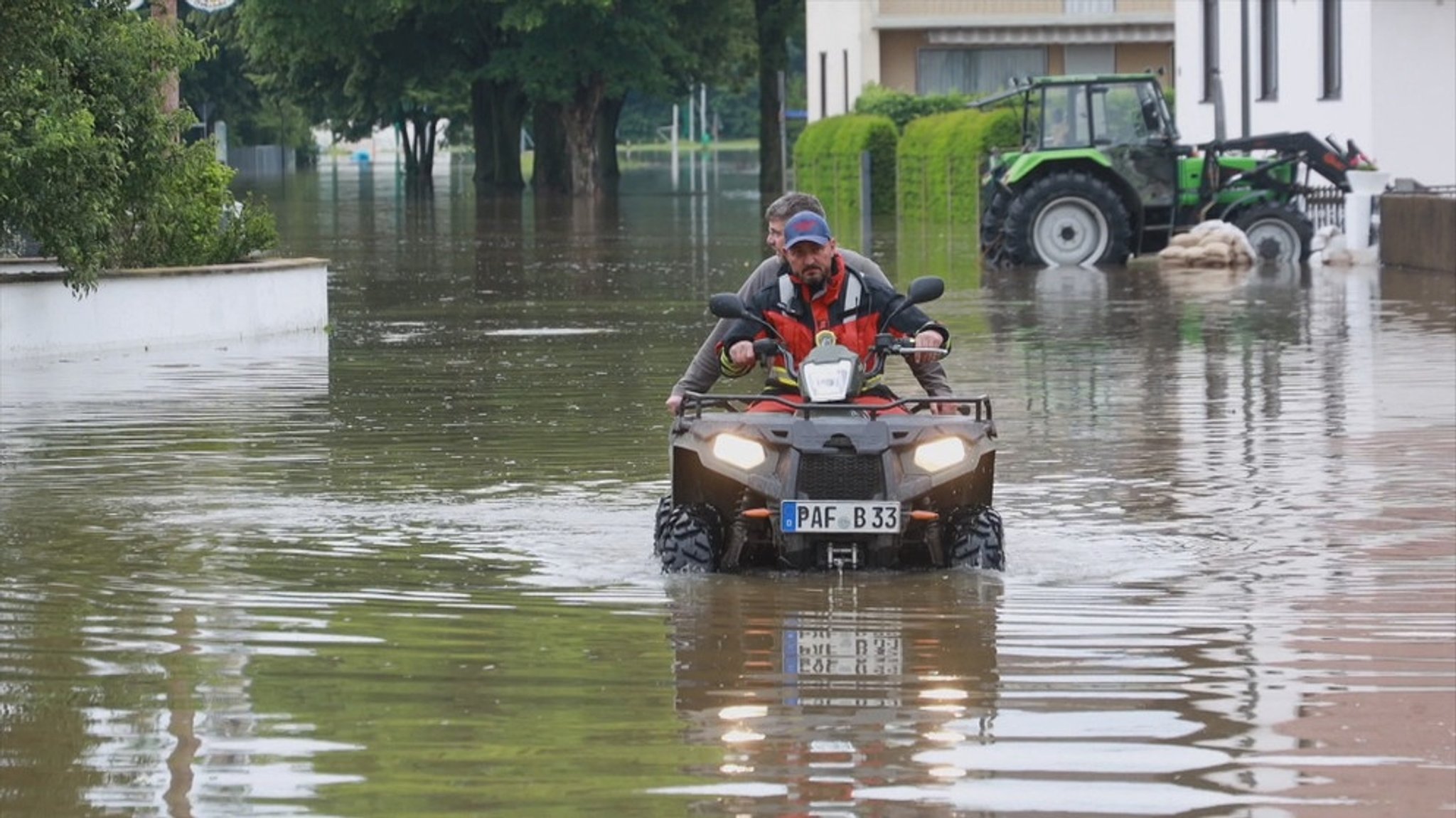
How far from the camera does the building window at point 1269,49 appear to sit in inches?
1711

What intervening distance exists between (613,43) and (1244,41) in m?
28.0

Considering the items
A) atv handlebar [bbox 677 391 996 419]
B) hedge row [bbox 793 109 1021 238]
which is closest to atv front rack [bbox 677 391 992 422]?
atv handlebar [bbox 677 391 996 419]

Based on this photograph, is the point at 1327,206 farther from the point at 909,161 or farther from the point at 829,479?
the point at 829,479

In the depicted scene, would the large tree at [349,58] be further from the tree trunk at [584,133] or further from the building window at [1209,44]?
the building window at [1209,44]

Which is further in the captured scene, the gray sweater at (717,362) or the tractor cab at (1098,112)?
the tractor cab at (1098,112)

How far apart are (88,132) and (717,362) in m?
9.08

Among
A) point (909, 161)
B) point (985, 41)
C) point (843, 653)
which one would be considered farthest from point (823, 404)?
point (985, 41)

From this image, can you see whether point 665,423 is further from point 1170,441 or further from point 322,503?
point 322,503

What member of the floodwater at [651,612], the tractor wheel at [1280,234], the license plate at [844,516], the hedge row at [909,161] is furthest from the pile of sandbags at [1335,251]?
the license plate at [844,516]

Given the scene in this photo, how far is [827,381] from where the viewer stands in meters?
11.3

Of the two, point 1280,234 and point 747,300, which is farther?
point 1280,234

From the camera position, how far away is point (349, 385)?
65.5 feet

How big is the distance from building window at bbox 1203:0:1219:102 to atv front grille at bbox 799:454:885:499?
3651 cm

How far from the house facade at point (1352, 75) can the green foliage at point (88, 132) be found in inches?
780
